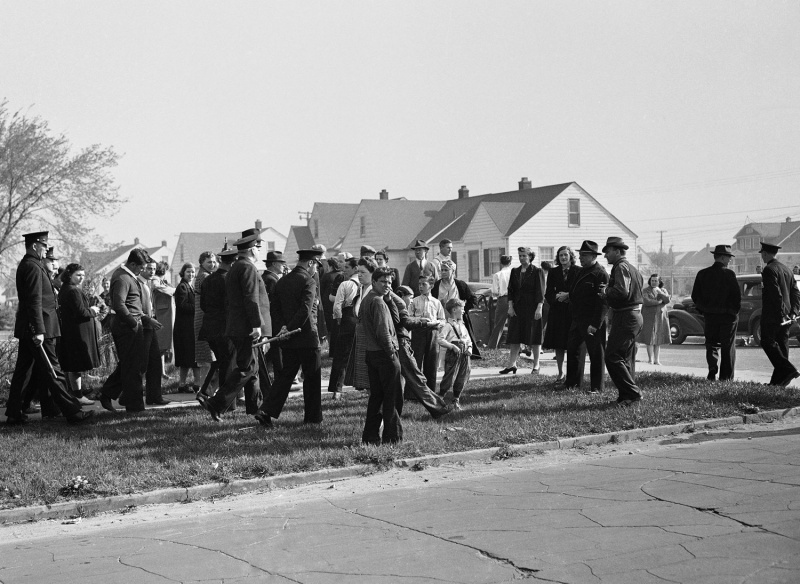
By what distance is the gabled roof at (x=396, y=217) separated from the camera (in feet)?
180

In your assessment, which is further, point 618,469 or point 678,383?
point 678,383

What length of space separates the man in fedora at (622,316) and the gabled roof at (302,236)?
51.9 m

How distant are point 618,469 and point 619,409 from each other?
264 centimetres

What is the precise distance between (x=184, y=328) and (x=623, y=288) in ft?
19.7

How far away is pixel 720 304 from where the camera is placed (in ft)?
40.8

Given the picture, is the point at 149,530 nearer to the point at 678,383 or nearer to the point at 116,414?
the point at 116,414

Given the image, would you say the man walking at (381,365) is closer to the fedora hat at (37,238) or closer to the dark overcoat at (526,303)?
the fedora hat at (37,238)

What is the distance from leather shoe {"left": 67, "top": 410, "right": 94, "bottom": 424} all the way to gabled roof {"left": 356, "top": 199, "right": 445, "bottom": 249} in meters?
43.2

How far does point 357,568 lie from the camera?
5.25 meters

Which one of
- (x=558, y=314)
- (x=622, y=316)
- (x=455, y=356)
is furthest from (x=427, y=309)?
(x=558, y=314)

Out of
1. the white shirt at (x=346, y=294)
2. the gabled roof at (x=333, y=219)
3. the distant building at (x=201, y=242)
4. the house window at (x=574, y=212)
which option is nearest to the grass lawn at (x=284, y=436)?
the white shirt at (x=346, y=294)

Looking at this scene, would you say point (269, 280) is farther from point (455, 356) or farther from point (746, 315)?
point (746, 315)

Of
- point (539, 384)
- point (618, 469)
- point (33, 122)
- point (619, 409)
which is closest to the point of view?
point (618, 469)

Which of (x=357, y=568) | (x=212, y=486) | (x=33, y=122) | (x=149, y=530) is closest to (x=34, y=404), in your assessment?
(x=212, y=486)
